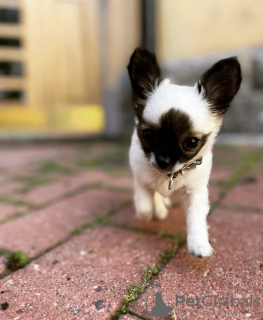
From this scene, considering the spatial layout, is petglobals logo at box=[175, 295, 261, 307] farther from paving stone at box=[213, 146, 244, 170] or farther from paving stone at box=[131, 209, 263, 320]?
paving stone at box=[213, 146, 244, 170]

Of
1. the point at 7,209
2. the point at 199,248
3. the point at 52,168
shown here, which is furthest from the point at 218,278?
the point at 52,168

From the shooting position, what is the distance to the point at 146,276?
1.39 metres

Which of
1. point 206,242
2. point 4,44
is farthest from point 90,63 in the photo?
point 206,242

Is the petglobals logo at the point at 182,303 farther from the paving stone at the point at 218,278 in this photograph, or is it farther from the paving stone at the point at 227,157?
the paving stone at the point at 227,157

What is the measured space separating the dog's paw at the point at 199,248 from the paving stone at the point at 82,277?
18 cm

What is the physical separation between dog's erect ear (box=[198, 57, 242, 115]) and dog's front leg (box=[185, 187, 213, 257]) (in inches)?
16.9

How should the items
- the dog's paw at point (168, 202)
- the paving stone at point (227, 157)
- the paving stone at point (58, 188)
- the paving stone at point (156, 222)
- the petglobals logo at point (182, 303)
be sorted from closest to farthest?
the petglobals logo at point (182, 303) < the paving stone at point (156, 222) < the dog's paw at point (168, 202) < the paving stone at point (58, 188) < the paving stone at point (227, 157)

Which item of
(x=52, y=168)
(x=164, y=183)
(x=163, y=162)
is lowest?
(x=52, y=168)

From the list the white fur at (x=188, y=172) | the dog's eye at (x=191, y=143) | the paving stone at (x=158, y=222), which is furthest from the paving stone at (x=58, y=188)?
the dog's eye at (x=191, y=143)

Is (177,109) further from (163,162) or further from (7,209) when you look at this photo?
(7,209)

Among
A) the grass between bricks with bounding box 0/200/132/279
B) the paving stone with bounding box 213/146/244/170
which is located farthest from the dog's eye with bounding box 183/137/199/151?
the paving stone with bounding box 213/146/244/170

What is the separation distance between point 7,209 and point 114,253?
1.05 metres

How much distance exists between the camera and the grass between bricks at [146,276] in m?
1.19

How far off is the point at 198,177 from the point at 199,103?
366 mm
